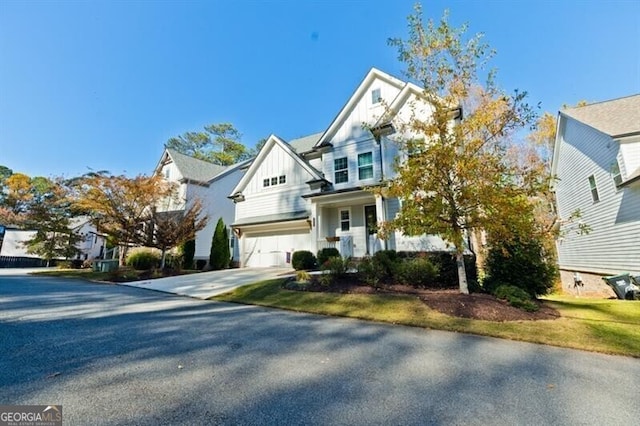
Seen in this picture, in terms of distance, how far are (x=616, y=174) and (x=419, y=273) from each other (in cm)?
1042

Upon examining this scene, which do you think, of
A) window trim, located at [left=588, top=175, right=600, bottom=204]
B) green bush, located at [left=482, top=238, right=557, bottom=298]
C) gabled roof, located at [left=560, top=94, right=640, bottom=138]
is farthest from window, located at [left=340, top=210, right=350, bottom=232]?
window trim, located at [left=588, top=175, right=600, bottom=204]

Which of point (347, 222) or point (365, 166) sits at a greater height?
point (365, 166)

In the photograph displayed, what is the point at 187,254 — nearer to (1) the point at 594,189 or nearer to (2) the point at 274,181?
(2) the point at 274,181

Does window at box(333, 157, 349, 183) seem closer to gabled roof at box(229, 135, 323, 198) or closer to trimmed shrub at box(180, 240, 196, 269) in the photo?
gabled roof at box(229, 135, 323, 198)

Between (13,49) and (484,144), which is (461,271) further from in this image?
(13,49)

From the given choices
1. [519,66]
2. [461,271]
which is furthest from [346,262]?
[519,66]

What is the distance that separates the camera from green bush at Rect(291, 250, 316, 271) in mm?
14102

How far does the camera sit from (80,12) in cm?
1030

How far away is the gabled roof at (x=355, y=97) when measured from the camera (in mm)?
15171

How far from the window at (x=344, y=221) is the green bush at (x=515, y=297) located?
8669 mm

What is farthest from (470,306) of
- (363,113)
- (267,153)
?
(267,153)

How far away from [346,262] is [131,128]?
2090cm

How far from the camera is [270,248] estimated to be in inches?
696

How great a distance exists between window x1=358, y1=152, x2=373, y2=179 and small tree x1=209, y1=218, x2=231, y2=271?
10407 mm
